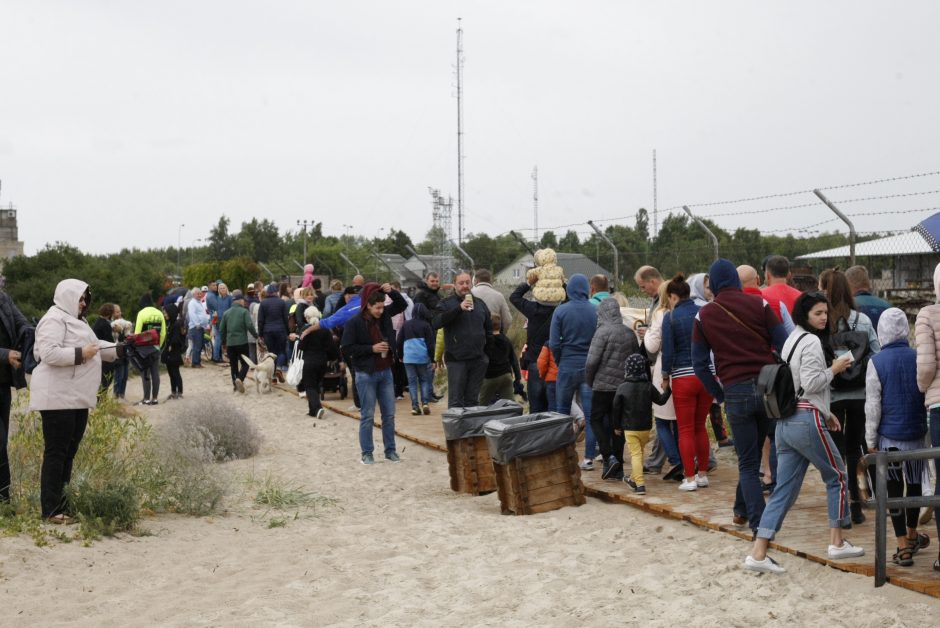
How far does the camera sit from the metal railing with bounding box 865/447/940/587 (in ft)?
17.9

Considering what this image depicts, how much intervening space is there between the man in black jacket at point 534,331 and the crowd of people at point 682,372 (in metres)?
0.02

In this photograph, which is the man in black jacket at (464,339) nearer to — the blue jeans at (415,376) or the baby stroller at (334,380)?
the blue jeans at (415,376)

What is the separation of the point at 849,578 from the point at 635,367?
2.97 metres

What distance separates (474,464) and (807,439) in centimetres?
412

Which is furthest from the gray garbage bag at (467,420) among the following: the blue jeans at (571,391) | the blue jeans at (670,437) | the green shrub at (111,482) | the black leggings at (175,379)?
the black leggings at (175,379)

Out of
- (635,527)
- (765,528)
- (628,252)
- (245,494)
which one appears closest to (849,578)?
(765,528)

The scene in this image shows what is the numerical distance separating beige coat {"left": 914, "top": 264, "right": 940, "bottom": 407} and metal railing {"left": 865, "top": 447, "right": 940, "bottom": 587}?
42 centimetres

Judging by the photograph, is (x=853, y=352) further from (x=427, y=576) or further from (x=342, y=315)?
(x=342, y=315)

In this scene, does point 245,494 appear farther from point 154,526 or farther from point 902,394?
point 902,394

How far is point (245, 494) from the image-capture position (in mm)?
9820

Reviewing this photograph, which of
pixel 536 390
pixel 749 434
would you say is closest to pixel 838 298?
pixel 749 434

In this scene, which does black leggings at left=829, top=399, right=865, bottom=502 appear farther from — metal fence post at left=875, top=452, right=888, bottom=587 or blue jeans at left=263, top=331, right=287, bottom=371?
blue jeans at left=263, top=331, right=287, bottom=371

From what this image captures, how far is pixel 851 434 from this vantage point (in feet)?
23.2

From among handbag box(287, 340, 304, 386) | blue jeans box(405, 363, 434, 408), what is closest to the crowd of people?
blue jeans box(405, 363, 434, 408)
